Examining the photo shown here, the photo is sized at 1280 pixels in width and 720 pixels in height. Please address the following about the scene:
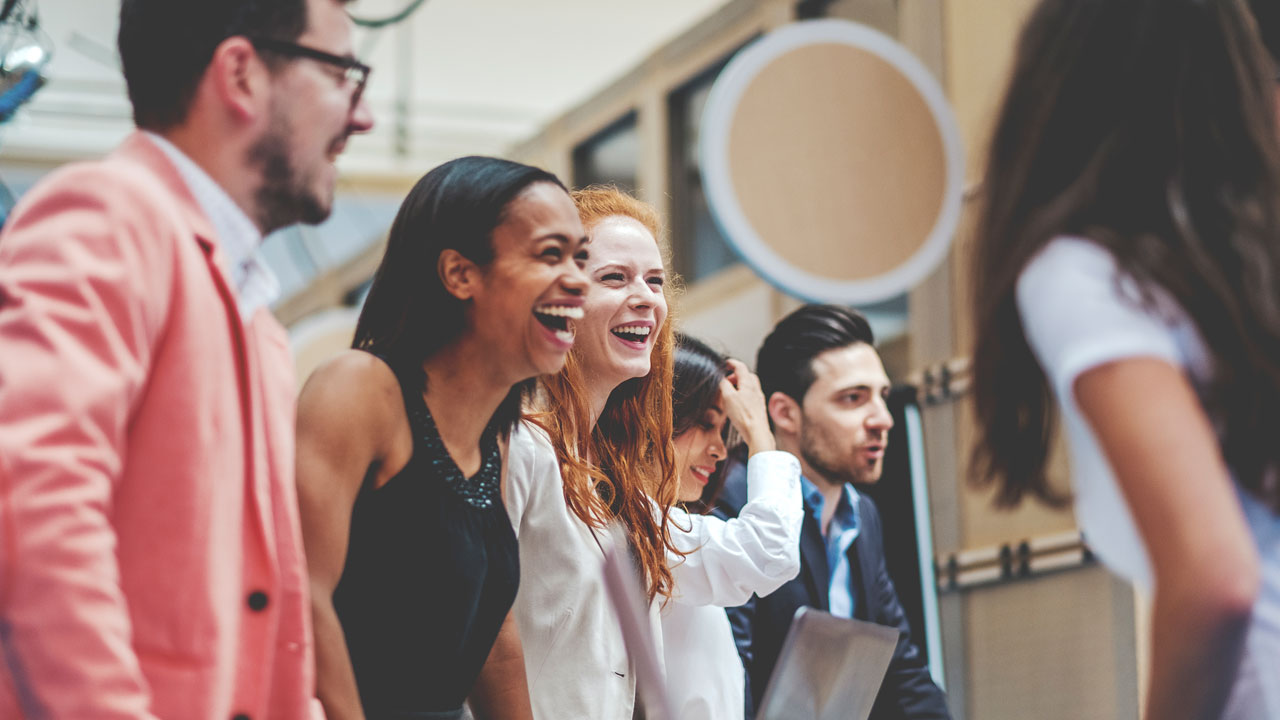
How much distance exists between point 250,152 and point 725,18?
644 cm

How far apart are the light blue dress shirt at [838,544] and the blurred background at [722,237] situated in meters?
0.47

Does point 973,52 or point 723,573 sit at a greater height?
point 973,52

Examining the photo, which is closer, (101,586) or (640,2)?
(101,586)

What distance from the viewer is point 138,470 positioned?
4.34 ft

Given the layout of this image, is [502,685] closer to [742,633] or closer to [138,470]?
[138,470]

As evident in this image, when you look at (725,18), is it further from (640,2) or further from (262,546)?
(262,546)

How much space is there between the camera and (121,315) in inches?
49.9

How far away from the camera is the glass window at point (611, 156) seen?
891cm

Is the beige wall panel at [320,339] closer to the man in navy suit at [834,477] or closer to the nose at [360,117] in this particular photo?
the man in navy suit at [834,477]

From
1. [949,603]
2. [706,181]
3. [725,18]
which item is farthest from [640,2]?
[706,181]

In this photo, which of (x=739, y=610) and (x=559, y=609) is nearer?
(x=559, y=609)

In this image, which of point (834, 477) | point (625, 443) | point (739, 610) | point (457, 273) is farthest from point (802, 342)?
point (457, 273)

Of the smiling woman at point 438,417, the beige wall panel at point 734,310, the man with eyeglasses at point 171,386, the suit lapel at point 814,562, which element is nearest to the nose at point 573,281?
the smiling woman at point 438,417

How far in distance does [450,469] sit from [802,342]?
2.14 m
